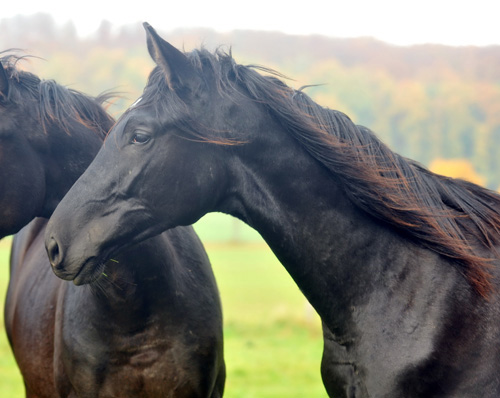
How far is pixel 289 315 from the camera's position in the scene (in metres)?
13.0

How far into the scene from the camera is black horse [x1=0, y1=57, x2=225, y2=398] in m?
3.49

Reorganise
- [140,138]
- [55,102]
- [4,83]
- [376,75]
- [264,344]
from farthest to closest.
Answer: [376,75]
[264,344]
[55,102]
[4,83]
[140,138]

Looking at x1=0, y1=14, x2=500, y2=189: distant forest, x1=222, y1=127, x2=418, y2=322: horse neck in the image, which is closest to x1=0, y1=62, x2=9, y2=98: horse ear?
x1=222, y1=127, x2=418, y2=322: horse neck

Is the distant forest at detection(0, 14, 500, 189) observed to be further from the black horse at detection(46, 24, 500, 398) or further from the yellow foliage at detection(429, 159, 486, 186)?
the black horse at detection(46, 24, 500, 398)

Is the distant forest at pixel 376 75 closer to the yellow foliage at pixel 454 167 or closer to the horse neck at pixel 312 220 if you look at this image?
the yellow foliage at pixel 454 167

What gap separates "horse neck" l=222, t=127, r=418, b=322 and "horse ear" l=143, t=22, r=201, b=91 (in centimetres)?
41

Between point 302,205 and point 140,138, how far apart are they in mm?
807

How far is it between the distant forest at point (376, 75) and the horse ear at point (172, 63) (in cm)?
4553

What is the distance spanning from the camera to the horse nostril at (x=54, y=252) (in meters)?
2.82

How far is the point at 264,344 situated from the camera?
36.9 feet

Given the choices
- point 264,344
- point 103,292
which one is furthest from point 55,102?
point 264,344

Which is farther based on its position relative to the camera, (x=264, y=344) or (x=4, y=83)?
(x=264, y=344)

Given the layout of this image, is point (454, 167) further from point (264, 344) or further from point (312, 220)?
point (312, 220)

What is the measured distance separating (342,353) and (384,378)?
27cm
